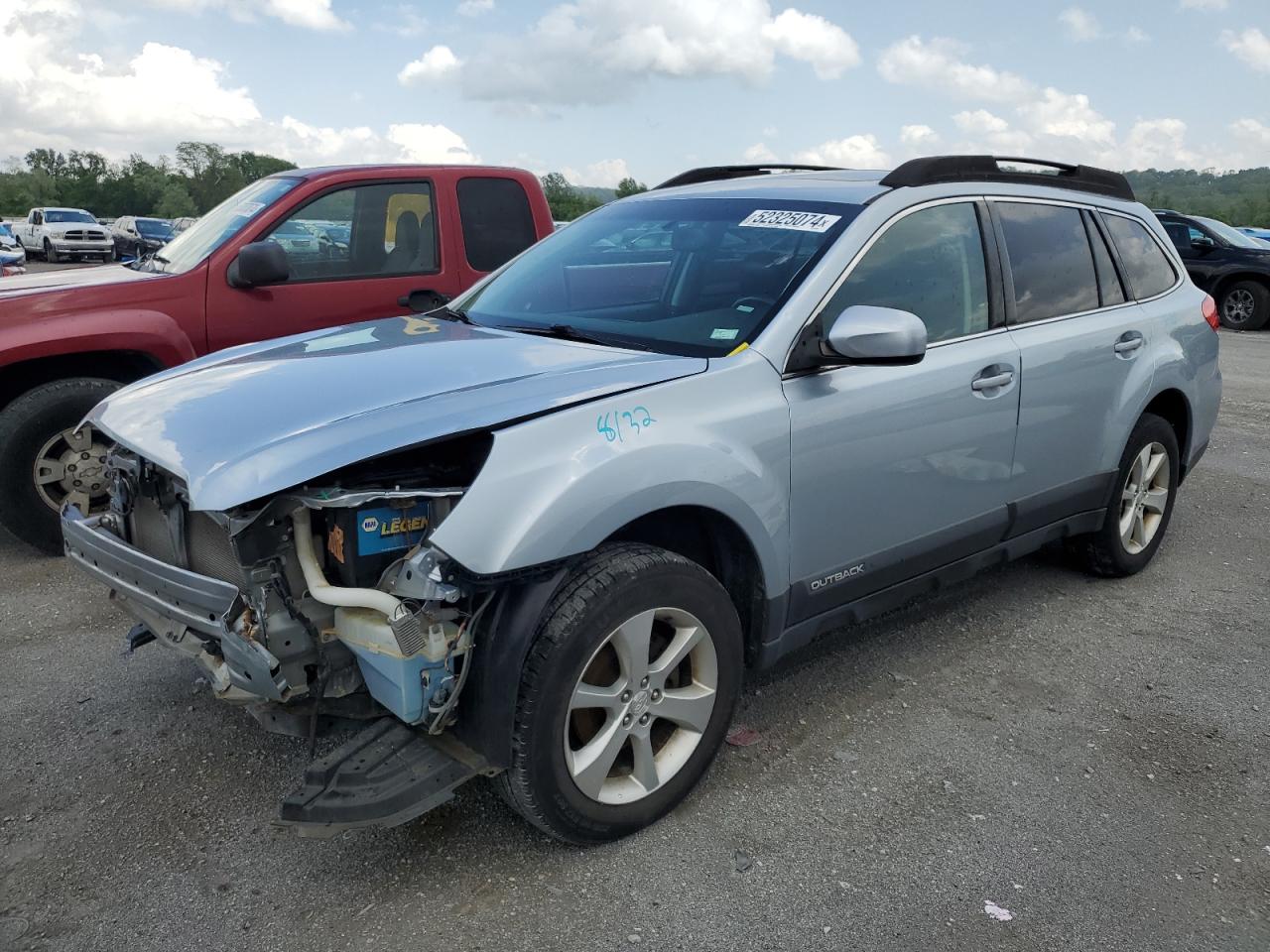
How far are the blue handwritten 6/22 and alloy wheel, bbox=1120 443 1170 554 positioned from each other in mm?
2832

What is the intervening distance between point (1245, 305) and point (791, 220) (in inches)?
592

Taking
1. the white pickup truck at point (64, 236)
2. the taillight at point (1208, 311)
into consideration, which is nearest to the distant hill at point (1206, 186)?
the white pickup truck at point (64, 236)

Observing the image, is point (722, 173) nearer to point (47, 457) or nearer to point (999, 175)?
point (999, 175)

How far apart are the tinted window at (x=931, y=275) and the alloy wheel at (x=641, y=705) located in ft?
3.59

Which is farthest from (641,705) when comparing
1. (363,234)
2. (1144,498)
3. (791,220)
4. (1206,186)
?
(1206,186)

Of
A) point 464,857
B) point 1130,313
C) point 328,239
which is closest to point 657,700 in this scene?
point 464,857

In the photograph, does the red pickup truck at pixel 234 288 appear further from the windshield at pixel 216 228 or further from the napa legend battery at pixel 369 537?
the napa legend battery at pixel 369 537

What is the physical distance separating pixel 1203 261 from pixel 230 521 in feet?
54.7

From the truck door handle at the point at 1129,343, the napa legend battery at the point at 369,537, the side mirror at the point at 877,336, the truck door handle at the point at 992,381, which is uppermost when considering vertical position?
the side mirror at the point at 877,336

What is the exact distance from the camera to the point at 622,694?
264cm

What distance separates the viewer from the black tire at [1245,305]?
50.0 ft

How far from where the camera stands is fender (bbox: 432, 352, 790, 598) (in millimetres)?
2336

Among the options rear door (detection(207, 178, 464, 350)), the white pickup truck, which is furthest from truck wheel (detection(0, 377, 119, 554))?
the white pickup truck

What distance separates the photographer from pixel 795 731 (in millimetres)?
3369
